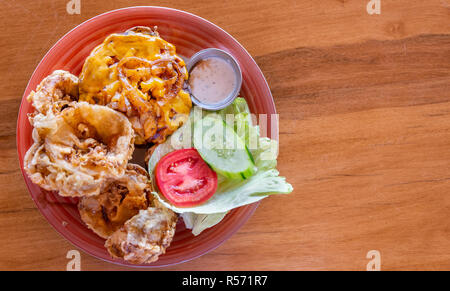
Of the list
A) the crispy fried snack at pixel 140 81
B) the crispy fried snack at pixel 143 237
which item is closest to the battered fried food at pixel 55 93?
the crispy fried snack at pixel 140 81

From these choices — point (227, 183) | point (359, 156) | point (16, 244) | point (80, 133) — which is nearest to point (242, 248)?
point (227, 183)

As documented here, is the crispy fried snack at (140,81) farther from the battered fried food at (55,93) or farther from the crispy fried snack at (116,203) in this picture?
the crispy fried snack at (116,203)

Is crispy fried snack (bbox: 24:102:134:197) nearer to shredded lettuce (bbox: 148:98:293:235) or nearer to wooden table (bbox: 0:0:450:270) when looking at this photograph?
shredded lettuce (bbox: 148:98:293:235)

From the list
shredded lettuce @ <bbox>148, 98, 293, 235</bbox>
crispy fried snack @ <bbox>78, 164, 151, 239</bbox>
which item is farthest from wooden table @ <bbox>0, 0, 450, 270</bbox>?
crispy fried snack @ <bbox>78, 164, 151, 239</bbox>

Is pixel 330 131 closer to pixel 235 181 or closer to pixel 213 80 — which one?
pixel 235 181

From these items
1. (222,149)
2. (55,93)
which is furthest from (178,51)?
(55,93)

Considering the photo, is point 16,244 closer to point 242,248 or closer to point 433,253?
point 242,248
